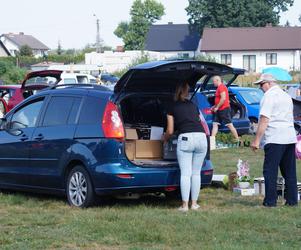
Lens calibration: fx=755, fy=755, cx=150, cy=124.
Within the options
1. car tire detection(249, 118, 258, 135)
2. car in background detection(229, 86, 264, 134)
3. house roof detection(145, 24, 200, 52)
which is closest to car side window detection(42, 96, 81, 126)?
car tire detection(249, 118, 258, 135)

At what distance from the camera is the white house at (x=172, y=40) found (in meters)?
97.5

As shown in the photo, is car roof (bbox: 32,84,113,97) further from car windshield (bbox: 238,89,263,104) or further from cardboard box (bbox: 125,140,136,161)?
car windshield (bbox: 238,89,263,104)

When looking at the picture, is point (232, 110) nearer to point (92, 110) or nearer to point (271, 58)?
point (92, 110)

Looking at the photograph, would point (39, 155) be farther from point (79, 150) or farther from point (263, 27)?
point (263, 27)

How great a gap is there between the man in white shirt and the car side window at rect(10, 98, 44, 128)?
3.21 m

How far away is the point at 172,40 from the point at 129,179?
3592 inches

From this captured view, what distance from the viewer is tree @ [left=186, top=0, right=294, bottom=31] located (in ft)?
268

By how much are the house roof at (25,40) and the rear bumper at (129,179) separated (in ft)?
397

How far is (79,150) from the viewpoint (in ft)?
31.5

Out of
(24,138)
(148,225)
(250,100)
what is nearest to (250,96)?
(250,100)

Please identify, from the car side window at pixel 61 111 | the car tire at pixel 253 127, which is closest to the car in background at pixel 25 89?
the car tire at pixel 253 127

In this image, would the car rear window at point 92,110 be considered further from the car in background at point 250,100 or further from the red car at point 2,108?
the car in background at point 250,100

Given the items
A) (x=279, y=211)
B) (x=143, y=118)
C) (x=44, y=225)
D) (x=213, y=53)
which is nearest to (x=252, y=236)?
(x=279, y=211)

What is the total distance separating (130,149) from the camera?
32.0ft
